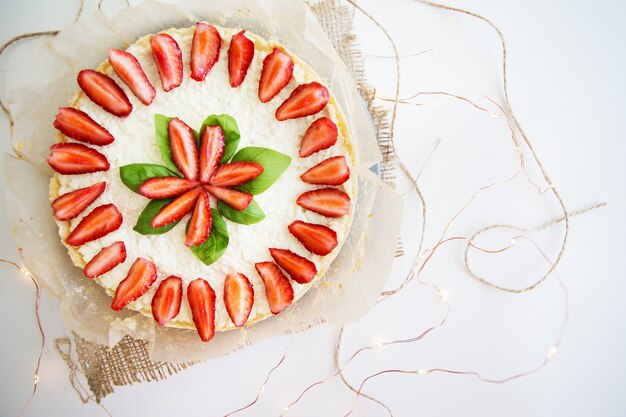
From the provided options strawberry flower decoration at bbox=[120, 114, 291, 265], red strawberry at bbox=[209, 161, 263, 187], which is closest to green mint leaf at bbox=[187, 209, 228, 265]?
strawberry flower decoration at bbox=[120, 114, 291, 265]

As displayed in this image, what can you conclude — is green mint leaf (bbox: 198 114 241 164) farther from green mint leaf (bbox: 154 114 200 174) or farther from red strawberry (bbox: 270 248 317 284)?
red strawberry (bbox: 270 248 317 284)

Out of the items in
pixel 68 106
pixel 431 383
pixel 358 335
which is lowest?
pixel 431 383

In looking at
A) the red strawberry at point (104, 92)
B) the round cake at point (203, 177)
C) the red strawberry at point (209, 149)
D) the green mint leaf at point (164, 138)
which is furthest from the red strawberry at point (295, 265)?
the red strawberry at point (104, 92)

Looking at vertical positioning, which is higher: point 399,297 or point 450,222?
point 450,222

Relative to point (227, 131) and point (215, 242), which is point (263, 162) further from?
point (215, 242)

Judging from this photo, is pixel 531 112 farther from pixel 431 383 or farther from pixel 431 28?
pixel 431 383

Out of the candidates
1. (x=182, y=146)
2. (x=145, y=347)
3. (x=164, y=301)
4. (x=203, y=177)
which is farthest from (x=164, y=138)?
(x=145, y=347)

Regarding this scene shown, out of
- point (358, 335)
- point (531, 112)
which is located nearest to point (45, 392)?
point (358, 335)
